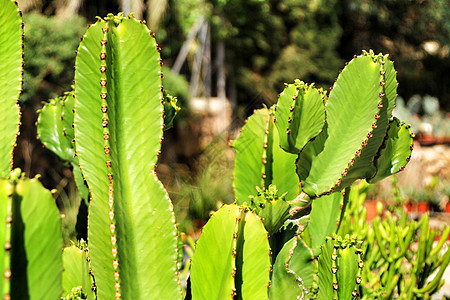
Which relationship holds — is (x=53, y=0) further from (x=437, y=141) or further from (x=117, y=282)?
(x=117, y=282)

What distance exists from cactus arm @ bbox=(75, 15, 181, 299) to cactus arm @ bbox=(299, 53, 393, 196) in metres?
0.51

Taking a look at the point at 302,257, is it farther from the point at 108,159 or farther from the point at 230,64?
the point at 230,64

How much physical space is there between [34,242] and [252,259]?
22.8 inches

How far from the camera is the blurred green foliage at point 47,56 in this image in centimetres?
626

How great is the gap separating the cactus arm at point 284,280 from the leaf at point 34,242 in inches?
28.4

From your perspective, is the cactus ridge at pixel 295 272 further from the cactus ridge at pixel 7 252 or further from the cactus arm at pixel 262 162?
the cactus ridge at pixel 7 252

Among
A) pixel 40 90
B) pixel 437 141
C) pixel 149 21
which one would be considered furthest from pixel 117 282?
pixel 437 141

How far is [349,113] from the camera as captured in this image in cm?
161

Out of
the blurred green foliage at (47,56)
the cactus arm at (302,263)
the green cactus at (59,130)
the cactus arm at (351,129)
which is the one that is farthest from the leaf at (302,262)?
the blurred green foliage at (47,56)

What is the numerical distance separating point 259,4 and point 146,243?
29.8ft

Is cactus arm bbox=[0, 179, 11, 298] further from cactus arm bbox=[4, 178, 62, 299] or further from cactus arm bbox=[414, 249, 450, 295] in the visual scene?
cactus arm bbox=[414, 249, 450, 295]

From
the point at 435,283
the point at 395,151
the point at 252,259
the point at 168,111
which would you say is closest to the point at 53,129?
the point at 168,111

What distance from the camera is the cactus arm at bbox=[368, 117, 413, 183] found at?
167cm

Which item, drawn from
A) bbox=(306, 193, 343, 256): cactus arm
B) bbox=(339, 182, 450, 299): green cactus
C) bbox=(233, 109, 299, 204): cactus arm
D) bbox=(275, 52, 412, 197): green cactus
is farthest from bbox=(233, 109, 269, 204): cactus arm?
bbox=(339, 182, 450, 299): green cactus
